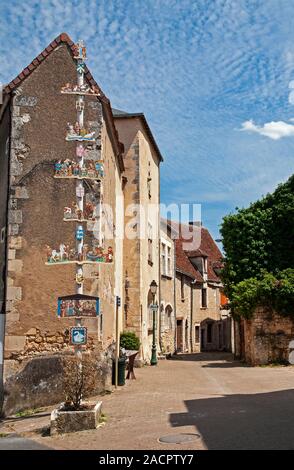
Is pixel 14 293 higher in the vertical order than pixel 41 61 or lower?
lower

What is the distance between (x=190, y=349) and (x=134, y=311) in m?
13.8

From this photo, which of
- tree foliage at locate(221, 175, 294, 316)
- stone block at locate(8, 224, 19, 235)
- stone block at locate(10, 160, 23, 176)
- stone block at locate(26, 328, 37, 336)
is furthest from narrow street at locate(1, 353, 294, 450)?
tree foliage at locate(221, 175, 294, 316)

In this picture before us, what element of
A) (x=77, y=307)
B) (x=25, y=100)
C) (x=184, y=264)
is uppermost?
(x=25, y=100)

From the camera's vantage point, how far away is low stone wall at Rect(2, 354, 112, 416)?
37.4ft

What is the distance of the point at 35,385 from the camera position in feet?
38.0

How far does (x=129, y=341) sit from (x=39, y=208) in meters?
8.65

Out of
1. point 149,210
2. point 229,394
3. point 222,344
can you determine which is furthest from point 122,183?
point 222,344

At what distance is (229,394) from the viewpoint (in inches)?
468

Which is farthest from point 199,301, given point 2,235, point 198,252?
point 2,235

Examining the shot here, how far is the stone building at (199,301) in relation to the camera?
3200 centimetres

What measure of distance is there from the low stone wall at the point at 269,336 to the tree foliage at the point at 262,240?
265cm

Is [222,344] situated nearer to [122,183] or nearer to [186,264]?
[186,264]

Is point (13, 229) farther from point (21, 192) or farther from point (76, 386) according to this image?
point (76, 386)

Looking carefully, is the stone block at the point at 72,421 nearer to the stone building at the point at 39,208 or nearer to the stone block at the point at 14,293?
the stone building at the point at 39,208
